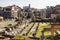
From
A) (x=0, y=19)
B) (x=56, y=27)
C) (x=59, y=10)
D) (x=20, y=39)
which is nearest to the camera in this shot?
(x=56, y=27)

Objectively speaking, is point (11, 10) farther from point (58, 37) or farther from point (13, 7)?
point (58, 37)

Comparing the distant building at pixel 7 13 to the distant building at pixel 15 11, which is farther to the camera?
the distant building at pixel 15 11

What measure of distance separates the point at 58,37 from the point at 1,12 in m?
45.7

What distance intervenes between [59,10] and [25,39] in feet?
147

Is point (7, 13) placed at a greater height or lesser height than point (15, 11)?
lesser

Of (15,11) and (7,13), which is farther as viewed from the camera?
(15,11)

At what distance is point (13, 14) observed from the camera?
5962 cm

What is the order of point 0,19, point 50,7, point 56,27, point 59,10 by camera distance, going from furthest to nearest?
point 50,7, point 59,10, point 0,19, point 56,27

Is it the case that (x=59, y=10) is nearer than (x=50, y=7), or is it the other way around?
(x=59, y=10)

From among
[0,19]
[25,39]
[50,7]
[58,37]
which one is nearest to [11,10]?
[0,19]

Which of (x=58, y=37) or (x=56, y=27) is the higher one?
(x=56, y=27)

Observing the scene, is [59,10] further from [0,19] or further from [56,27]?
[56,27]

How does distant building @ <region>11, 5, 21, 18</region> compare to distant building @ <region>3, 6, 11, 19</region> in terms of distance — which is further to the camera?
distant building @ <region>11, 5, 21, 18</region>

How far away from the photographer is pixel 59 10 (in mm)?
57375
